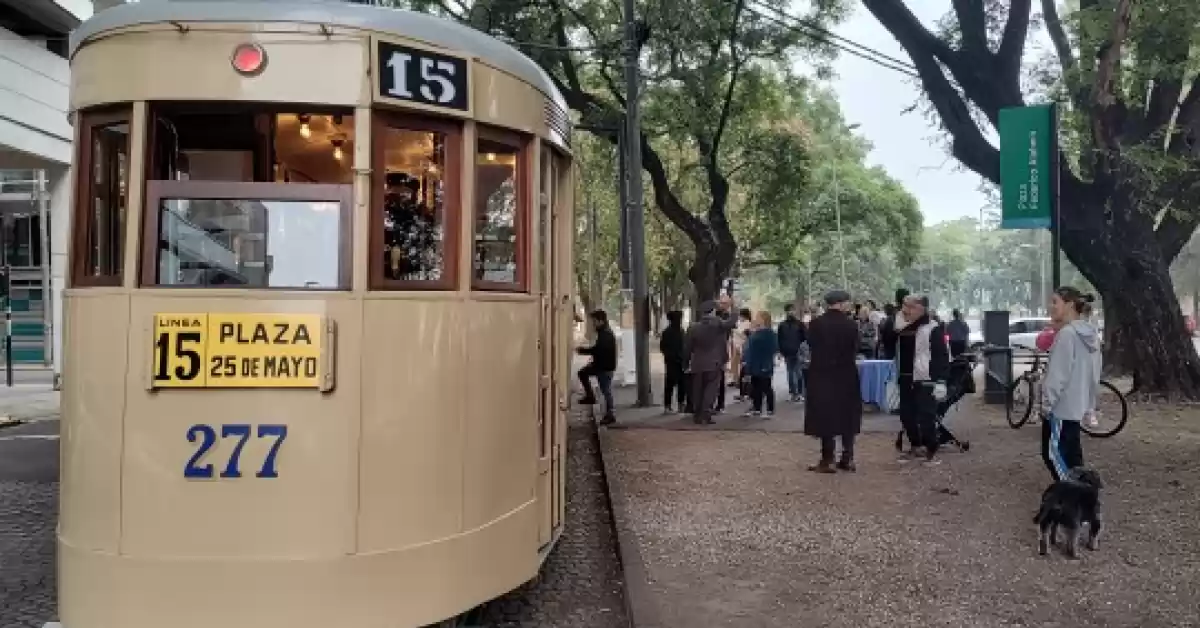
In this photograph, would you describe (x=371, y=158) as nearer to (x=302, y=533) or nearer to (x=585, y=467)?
(x=302, y=533)

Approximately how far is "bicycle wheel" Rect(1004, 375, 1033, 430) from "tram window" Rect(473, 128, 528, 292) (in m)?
9.10

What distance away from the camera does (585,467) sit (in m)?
10.1

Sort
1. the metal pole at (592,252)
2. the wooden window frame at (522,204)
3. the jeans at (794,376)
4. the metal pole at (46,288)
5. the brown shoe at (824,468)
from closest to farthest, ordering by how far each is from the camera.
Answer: the wooden window frame at (522,204), the brown shoe at (824,468), the jeans at (794,376), the metal pole at (46,288), the metal pole at (592,252)

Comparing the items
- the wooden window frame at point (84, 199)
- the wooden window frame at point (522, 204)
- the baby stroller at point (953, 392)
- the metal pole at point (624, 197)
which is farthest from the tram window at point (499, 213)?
the metal pole at point (624, 197)

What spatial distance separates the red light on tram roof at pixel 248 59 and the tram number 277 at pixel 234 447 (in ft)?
4.48

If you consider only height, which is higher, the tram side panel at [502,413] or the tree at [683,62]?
the tree at [683,62]

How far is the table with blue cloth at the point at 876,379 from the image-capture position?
1391cm

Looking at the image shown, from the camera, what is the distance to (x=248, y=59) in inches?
149

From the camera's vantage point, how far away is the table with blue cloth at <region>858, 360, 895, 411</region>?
13.9 metres

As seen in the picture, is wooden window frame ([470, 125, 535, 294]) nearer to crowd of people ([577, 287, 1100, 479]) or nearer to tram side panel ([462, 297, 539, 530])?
tram side panel ([462, 297, 539, 530])

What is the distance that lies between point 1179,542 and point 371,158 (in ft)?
18.8

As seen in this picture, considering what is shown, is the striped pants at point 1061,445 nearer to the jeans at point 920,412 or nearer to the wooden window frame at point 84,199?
the jeans at point 920,412

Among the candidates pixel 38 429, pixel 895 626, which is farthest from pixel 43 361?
pixel 895 626

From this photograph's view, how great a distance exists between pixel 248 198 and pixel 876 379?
1167 centimetres
